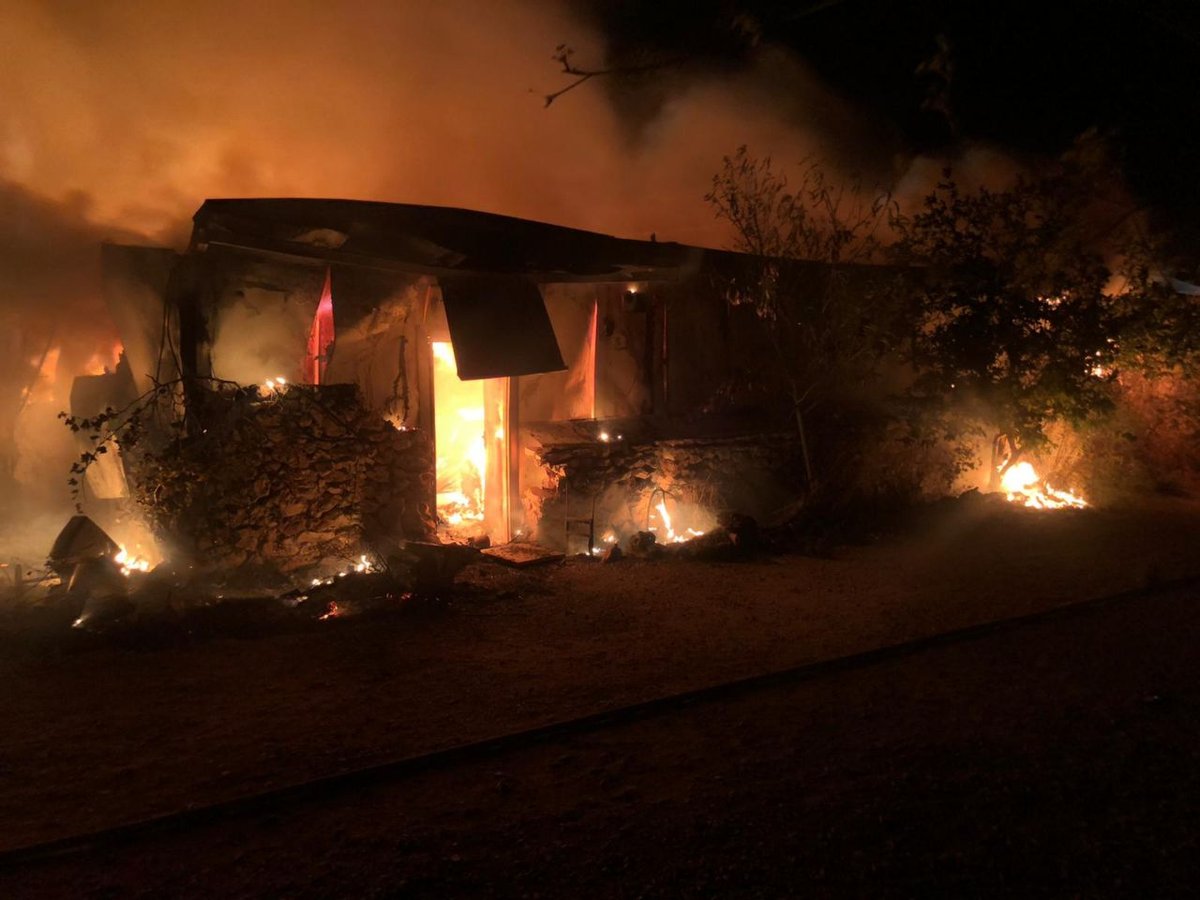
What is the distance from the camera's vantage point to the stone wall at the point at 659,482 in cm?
1148

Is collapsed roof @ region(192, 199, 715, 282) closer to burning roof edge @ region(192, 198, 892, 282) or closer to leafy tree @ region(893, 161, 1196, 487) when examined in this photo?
burning roof edge @ region(192, 198, 892, 282)

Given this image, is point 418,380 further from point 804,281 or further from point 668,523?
point 804,281

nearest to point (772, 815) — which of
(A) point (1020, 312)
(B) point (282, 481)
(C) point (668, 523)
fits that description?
(B) point (282, 481)

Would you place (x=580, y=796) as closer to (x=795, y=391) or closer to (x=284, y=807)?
(x=284, y=807)

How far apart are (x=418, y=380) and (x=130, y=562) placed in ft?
14.2

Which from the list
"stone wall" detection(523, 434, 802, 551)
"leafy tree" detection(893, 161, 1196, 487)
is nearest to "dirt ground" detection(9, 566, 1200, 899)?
"stone wall" detection(523, 434, 802, 551)

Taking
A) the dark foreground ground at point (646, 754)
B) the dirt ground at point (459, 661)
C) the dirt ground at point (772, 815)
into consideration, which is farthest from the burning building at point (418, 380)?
the dirt ground at point (772, 815)

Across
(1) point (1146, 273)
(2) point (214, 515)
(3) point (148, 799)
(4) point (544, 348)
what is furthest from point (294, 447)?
(1) point (1146, 273)

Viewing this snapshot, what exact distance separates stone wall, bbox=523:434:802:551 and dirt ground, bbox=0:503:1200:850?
126cm

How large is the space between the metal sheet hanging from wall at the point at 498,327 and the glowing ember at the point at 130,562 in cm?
458

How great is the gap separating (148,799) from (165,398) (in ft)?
22.7

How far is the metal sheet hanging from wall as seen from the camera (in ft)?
34.6

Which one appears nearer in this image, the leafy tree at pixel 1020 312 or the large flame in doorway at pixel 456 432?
the leafy tree at pixel 1020 312

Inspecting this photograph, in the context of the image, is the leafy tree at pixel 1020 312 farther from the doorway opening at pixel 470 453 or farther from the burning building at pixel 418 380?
the doorway opening at pixel 470 453
